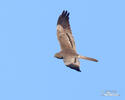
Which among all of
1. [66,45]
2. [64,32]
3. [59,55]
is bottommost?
[59,55]

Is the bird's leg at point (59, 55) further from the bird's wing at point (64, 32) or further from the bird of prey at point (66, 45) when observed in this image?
the bird's wing at point (64, 32)

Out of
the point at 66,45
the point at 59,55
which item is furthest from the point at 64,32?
the point at 59,55

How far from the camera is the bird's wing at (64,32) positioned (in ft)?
36.1

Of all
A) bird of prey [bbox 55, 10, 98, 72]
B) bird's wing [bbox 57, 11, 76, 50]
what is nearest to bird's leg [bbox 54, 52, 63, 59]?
bird of prey [bbox 55, 10, 98, 72]

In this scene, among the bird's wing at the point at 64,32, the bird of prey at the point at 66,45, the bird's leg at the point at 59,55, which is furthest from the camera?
the bird's wing at the point at 64,32

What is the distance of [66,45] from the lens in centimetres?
1092

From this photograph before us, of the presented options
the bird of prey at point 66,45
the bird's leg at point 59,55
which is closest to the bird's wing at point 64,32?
the bird of prey at point 66,45

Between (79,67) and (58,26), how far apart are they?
2825 millimetres

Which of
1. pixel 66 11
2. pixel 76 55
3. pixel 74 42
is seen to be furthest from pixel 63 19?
pixel 76 55

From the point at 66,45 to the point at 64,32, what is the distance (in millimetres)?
697

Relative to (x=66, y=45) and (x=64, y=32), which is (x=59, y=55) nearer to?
(x=66, y=45)

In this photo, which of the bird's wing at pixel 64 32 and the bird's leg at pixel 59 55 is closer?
the bird's leg at pixel 59 55

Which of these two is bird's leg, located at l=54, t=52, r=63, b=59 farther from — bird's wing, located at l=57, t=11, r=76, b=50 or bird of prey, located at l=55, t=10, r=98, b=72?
bird's wing, located at l=57, t=11, r=76, b=50

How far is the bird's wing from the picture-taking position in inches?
433
